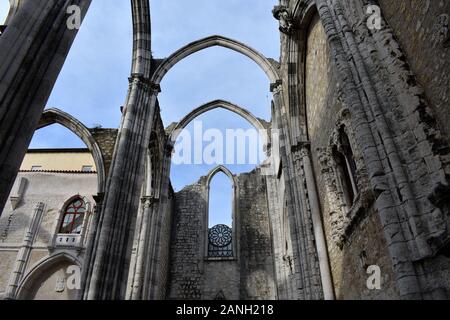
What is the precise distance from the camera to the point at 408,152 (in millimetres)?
3328

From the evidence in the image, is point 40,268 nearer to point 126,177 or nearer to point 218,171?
point 126,177

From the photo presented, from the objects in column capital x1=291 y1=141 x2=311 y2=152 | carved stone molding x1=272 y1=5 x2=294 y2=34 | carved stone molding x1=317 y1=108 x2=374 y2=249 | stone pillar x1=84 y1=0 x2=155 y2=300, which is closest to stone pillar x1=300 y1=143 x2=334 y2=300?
column capital x1=291 y1=141 x2=311 y2=152

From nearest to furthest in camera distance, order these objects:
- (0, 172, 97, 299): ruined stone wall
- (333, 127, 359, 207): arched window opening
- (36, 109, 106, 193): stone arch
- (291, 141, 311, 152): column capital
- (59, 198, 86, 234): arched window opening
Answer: (333, 127, 359, 207): arched window opening, (291, 141, 311, 152): column capital, (36, 109, 106, 193): stone arch, (0, 172, 97, 299): ruined stone wall, (59, 198, 86, 234): arched window opening

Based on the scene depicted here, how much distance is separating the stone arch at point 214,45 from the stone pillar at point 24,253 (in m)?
8.12

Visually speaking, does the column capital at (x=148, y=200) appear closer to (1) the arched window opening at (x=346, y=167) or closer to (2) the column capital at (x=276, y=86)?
(2) the column capital at (x=276, y=86)

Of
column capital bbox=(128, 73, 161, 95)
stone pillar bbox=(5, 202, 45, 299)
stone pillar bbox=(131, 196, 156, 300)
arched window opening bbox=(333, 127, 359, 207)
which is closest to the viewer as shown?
arched window opening bbox=(333, 127, 359, 207)

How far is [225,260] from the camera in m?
14.1

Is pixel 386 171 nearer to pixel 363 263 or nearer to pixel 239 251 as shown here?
pixel 363 263

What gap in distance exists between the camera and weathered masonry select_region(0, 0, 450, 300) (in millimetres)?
3223

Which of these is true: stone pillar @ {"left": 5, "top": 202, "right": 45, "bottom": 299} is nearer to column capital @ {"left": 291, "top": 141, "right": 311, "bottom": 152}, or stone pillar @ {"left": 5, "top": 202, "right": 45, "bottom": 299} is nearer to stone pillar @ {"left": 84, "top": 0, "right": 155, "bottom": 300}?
stone pillar @ {"left": 84, "top": 0, "right": 155, "bottom": 300}

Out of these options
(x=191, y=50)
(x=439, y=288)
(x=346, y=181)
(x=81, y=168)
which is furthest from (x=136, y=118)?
(x=81, y=168)

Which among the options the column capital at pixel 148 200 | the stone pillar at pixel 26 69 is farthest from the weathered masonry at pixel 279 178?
the column capital at pixel 148 200

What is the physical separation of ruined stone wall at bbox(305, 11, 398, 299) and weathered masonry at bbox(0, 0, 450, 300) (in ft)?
0.13
